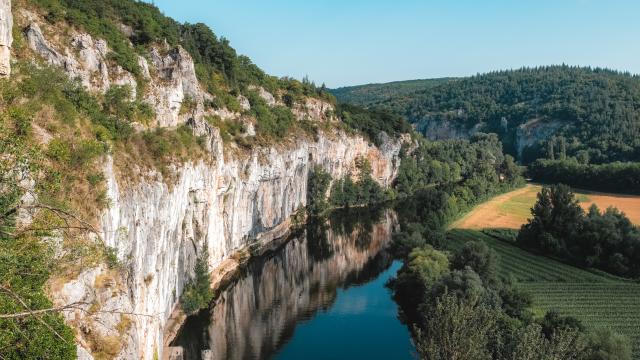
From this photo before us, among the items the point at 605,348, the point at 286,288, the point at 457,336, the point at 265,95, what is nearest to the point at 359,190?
the point at 265,95

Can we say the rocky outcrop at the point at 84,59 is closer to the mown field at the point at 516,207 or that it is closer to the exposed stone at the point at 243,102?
the exposed stone at the point at 243,102

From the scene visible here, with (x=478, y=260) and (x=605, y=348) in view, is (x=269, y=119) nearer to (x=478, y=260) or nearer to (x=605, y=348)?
(x=478, y=260)

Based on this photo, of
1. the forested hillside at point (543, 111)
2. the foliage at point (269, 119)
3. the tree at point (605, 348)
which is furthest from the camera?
the forested hillside at point (543, 111)

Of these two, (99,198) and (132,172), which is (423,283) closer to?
(132,172)

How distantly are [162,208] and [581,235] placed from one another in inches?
1405

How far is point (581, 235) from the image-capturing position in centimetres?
4097

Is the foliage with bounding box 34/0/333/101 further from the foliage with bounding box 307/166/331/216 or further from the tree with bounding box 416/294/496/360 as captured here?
the tree with bounding box 416/294/496/360


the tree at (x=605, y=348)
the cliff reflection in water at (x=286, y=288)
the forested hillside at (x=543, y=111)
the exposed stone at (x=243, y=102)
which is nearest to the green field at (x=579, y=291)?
the tree at (x=605, y=348)

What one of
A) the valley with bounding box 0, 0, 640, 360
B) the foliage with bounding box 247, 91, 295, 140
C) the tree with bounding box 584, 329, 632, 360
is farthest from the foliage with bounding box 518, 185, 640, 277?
the foliage with bounding box 247, 91, 295, 140

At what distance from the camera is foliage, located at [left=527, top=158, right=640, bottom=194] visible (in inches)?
3044

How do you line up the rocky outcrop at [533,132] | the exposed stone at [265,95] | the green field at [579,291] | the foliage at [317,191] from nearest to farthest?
1. the green field at [579,291]
2. the exposed stone at [265,95]
3. the foliage at [317,191]
4. the rocky outcrop at [533,132]

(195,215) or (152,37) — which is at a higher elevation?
(152,37)

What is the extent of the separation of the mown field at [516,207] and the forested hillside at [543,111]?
22629 mm

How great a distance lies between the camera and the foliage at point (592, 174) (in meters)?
77.3
